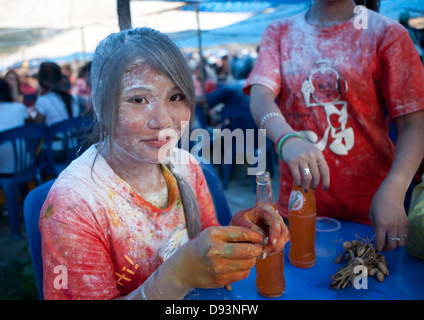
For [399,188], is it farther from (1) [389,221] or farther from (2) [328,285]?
(2) [328,285]

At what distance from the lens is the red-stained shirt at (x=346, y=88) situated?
1.51 metres

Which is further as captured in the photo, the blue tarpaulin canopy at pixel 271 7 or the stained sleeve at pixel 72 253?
the blue tarpaulin canopy at pixel 271 7

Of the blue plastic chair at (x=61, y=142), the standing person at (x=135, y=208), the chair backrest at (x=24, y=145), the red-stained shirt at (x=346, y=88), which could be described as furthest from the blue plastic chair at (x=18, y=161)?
the red-stained shirt at (x=346, y=88)

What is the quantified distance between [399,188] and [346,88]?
531mm

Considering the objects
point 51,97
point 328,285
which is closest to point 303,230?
point 328,285

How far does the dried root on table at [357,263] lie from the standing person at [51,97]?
4444 mm

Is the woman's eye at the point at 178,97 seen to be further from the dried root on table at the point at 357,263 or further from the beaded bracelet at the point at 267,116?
the dried root on table at the point at 357,263

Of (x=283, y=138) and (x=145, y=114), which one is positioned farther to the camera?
(x=283, y=138)

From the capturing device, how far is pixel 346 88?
1.63 m

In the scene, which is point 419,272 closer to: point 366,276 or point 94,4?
point 366,276

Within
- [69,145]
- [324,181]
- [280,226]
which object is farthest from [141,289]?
[69,145]

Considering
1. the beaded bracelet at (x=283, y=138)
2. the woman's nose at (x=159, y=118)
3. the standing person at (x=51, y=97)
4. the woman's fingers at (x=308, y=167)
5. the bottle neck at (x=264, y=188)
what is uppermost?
the standing person at (x=51, y=97)

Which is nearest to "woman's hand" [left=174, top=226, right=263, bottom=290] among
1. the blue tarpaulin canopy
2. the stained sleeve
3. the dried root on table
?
the stained sleeve

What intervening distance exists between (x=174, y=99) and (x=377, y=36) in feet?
3.23
